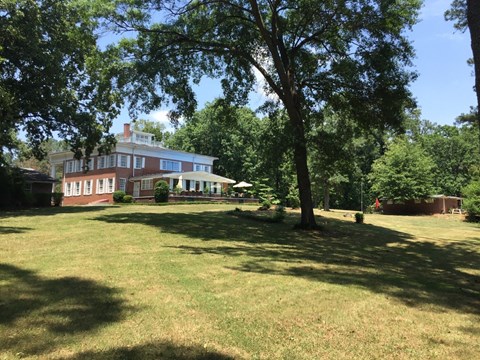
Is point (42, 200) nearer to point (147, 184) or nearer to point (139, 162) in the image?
point (147, 184)

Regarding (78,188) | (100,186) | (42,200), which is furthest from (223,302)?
(78,188)

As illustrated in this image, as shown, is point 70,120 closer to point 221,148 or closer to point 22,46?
point 22,46

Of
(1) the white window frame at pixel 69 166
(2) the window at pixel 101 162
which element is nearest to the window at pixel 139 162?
(2) the window at pixel 101 162

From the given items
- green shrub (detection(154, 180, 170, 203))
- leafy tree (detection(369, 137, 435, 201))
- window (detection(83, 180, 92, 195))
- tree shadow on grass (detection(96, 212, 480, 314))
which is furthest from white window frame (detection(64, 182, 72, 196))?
tree shadow on grass (detection(96, 212, 480, 314))

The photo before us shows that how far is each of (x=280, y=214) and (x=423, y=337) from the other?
51.8 feet

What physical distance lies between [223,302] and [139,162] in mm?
43277

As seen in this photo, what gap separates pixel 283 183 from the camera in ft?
187

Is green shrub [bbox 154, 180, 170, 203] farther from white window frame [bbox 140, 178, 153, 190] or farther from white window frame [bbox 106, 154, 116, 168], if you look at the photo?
white window frame [bbox 106, 154, 116, 168]

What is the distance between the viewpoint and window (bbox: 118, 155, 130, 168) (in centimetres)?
4616

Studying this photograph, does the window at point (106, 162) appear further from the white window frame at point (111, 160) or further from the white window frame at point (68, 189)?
the white window frame at point (68, 189)

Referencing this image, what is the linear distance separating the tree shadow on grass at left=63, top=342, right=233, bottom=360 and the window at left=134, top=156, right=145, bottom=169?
4442cm

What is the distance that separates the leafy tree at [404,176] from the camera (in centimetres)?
4100

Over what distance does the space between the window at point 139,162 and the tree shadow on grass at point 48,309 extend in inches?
1613

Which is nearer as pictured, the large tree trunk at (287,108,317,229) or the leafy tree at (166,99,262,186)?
the large tree trunk at (287,108,317,229)
